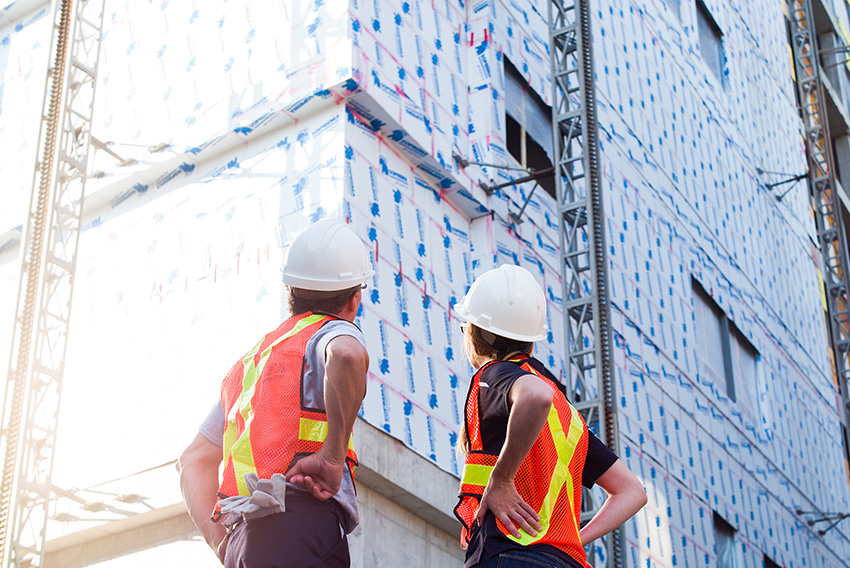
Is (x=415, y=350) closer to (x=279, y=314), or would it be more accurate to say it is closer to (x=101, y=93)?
(x=279, y=314)

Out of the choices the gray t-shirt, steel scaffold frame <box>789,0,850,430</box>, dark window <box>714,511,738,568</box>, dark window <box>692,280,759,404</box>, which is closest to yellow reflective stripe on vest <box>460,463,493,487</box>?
the gray t-shirt

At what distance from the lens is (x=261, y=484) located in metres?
3.47

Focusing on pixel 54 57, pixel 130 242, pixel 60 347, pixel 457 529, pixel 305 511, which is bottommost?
pixel 457 529

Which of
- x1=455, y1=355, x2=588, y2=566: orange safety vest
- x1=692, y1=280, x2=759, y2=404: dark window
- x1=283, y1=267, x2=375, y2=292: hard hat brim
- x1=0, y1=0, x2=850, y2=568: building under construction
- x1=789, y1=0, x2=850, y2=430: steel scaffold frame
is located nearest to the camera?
x1=455, y1=355, x2=588, y2=566: orange safety vest

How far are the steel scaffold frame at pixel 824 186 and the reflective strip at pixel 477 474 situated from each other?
22.0 metres

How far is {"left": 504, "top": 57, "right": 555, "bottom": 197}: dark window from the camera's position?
1439 cm

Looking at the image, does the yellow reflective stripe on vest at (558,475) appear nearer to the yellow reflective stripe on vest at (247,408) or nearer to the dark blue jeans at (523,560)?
the dark blue jeans at (523,560)

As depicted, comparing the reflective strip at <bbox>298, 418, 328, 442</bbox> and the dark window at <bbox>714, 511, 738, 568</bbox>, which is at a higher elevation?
the reflective strip at <bbox>298, 418, 328, 442</bbox>

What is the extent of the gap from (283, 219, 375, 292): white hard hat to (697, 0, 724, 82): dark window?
19.5 meters

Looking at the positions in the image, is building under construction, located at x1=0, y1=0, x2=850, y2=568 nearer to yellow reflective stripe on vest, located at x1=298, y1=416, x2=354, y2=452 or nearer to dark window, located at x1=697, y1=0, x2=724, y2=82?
dark window, located at x1=697, y1=0, x2=724, y2=82

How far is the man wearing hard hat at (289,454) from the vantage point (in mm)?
3457

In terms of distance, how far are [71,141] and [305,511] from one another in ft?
31.6

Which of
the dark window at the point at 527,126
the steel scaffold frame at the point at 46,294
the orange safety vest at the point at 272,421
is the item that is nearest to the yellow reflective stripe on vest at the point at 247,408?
the orange safety vest at the point at 272,421

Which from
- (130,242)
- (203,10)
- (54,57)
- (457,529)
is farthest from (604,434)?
(54,57)
